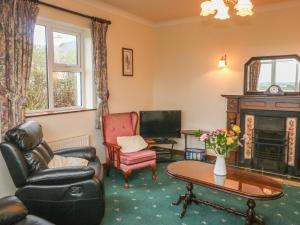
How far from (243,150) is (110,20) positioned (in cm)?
318

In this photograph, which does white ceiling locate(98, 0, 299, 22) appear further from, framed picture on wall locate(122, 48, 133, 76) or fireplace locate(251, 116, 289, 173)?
fireplace locate(251, 116, 289, 173)

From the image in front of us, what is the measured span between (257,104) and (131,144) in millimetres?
2194

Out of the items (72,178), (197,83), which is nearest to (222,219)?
(72,178)

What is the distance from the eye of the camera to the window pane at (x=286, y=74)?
13.6 ft

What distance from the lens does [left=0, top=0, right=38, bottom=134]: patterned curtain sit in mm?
2912

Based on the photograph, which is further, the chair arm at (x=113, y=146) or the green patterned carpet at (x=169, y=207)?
the chair arm at (x=113, y=146)

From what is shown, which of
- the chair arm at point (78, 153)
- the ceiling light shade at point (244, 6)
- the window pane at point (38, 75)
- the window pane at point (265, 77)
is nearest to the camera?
the ceiling light shade at point (244, 6)

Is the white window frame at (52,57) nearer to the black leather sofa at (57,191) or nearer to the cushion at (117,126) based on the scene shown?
the cushion at (117,126)

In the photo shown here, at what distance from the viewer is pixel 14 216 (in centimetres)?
183

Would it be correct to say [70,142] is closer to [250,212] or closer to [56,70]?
[56,70]

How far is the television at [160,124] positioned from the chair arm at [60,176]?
A: 7.88 feet

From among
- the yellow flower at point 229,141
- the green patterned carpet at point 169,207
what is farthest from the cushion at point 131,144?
the yellow flower at point 229,141

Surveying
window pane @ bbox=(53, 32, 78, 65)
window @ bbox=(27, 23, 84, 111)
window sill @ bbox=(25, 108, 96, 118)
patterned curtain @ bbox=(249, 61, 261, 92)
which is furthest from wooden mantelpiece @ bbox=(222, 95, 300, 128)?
window pane @ bbox=(53, 32, 78, 65)

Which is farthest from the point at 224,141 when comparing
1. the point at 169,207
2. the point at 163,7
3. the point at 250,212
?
the point at 163,7
